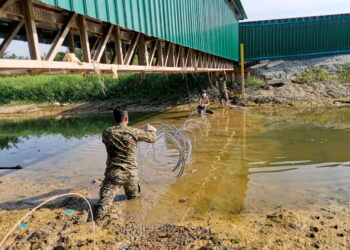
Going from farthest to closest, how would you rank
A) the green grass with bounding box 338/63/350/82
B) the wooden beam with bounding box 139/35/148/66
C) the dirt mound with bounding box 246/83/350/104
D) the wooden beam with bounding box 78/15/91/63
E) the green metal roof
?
1. the green metal roof
2. the green grass with bounding box 338/63/350/82
3. the dirt mound with bounding box 246/83/350/104
4. the wooden beam with bounding box 139/35/148/66
5. the wooden beam with bounding box 78/15/91/63

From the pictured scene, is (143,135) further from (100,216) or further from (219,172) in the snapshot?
(219,172)

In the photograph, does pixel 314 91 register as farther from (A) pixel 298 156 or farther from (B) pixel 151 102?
(A) pixel 298 156

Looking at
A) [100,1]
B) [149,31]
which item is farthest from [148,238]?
[149,31]

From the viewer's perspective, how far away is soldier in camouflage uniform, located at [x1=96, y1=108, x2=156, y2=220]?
4992 millimetres

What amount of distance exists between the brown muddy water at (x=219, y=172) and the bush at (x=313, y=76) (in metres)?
10.8

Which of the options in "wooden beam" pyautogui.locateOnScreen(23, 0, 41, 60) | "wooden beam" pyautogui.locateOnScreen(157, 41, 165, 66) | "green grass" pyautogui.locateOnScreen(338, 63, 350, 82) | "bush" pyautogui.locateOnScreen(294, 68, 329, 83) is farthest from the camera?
"bush" pyautogui.locateOnScreen(294, 68, 329, 83)

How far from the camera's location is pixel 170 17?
30.9ft

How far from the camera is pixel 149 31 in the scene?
7.89 metres

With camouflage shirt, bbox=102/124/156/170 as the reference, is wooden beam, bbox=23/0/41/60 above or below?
above

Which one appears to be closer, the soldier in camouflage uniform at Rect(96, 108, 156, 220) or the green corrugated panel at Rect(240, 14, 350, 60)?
the soldier in camouflage uniform at Rect(96, 108, 156, 220)

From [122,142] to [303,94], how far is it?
19.9 metres

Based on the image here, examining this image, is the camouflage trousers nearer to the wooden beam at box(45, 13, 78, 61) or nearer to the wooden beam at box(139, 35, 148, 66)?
the wooden beam at box(45, 13, 78, 61)

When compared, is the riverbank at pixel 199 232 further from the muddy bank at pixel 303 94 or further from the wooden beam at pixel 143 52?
the muddy bank at pixel 303 94

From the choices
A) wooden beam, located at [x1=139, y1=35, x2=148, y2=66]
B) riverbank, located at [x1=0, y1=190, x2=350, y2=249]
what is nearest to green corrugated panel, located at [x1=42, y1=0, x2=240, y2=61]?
wooden beam, located at [x1=139, y1=35, x2=148, y2=66]
